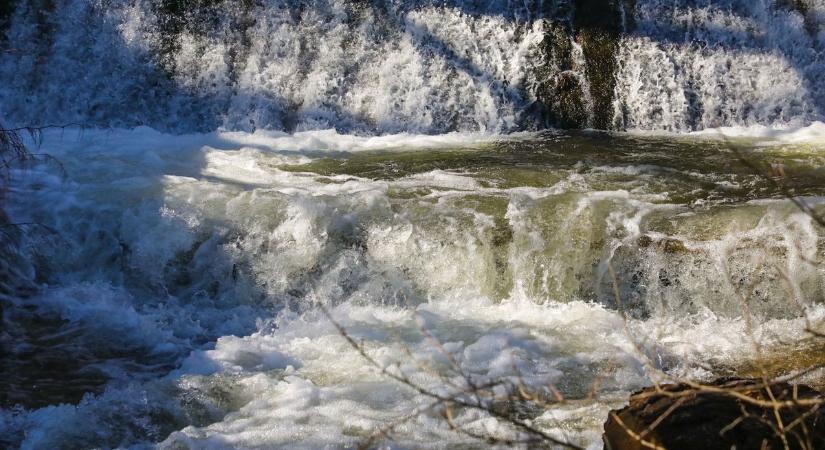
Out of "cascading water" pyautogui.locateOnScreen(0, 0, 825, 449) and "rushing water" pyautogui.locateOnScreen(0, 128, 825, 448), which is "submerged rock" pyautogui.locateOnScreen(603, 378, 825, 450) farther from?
"rushing water" pyautogui.locateOnScreen(0, 128, 825, 448)

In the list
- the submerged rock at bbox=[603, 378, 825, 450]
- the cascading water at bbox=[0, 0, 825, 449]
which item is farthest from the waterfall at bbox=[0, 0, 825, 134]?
the submerged rock at bbox=[603, 378, 825, 450]

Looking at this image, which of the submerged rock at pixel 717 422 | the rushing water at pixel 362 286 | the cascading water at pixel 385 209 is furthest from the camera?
the cascading water at pixel 385 209

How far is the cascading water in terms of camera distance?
4.38 m

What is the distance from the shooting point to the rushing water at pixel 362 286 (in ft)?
13.6

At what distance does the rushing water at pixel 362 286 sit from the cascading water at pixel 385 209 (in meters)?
0.02

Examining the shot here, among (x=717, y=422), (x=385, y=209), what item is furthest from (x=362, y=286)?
(x=717, y=422)

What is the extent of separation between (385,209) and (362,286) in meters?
0.58

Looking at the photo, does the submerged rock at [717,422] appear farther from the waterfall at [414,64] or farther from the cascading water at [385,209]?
the waterfall at [414,64]

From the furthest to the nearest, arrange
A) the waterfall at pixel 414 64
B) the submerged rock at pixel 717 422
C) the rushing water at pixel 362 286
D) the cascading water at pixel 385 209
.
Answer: the waterfall at pixel 414 64 → the cascading water at pixel 385 209 → the rushing water at pixel 362 286 → the submerged rock at pixel 717 422

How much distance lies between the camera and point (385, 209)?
5.93 metres

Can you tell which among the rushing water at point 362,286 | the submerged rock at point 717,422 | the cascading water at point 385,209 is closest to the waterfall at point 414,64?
the cascading water at point 385,209

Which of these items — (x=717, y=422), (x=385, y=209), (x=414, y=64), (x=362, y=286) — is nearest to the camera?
(x=717, y=422)

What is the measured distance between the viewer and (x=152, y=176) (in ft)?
22.3

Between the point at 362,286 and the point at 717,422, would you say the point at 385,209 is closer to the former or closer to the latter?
the point at 362,286
